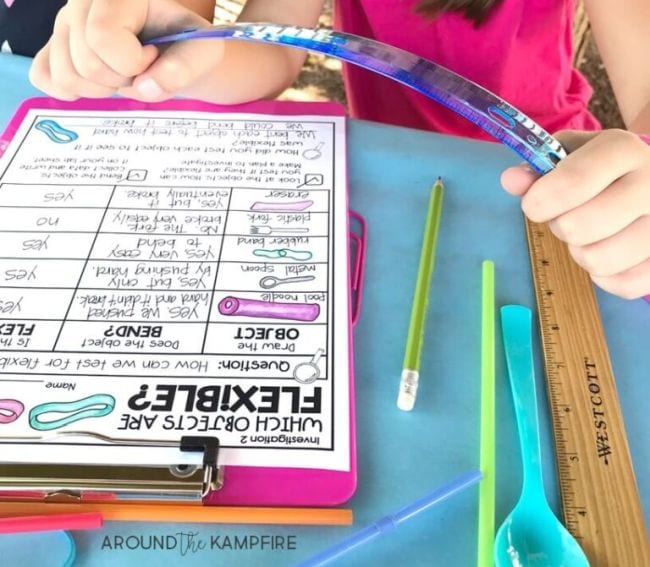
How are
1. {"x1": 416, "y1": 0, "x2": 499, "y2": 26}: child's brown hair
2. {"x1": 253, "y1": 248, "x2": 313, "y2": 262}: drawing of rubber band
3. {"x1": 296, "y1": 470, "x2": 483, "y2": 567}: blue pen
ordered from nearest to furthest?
{"x1": 296, "y1": 470, "x2": 483, "y2": 567}: blue pen → {"x1": 253, "y1": 248, "x2": 313, "y2": 262}: drawing of rubber band → {"x1": 416, "y1": 0, "x2": 499, "y2": 26}: child's brown hair

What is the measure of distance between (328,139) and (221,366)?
0.23 m

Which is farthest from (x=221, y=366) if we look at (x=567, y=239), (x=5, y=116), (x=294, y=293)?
(x=5, y=116)

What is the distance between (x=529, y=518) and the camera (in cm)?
32

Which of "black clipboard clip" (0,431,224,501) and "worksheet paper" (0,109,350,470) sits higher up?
"worksheet paper" (0,109,350,470)

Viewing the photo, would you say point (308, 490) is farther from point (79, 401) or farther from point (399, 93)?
point (399, 93)

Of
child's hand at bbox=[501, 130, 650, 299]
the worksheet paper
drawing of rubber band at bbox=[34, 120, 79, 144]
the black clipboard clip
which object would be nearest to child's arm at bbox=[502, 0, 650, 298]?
child's hand at bbox=[501, 130, 650, 299]

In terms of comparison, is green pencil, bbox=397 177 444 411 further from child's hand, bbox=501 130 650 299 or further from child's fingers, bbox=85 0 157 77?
child's fingers, bbox=85 0 157 77

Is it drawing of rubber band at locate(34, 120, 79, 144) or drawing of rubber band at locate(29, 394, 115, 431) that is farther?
drawing of rubber band at locate(34, 120, 79, 144)

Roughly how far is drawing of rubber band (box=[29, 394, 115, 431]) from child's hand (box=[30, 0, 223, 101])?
234mm

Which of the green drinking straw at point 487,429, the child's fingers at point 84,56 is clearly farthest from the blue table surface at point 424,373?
the child's fingers at point 84,56

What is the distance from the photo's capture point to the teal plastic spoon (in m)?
0.30

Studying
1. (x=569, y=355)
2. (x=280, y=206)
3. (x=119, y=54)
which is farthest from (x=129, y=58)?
(x=569, y=355)

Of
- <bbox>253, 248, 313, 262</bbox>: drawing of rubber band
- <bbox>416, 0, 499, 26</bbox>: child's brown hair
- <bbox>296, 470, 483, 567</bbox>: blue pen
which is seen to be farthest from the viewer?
<bbox>416, 0, 499, 26</bbox>: child's brown hair

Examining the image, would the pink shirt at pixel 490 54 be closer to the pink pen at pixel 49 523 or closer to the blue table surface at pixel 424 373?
the blue table surface at pixel 424 373
